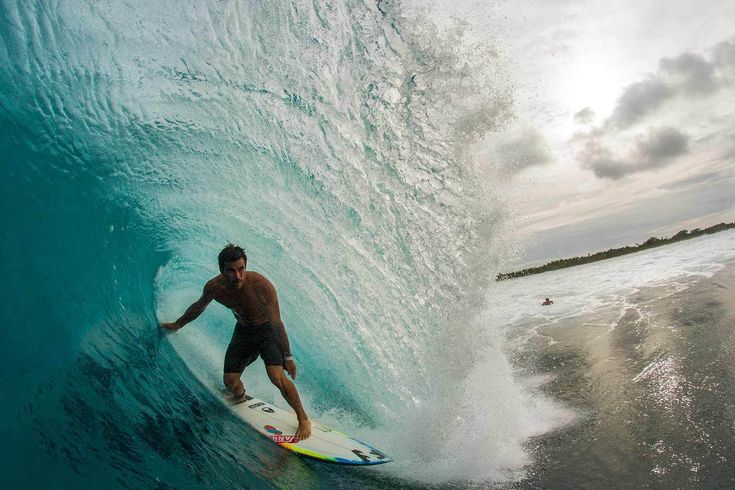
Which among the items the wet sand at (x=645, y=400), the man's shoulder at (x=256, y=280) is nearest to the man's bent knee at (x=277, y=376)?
the man's shoulder at (x=256, y=280)

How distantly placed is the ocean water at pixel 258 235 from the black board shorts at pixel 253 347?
1.98ft

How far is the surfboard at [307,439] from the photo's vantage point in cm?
425

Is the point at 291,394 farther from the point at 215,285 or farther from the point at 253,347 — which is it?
the point at 215,285

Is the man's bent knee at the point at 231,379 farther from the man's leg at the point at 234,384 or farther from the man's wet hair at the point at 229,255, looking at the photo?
the man's wet hair at the point at 229,255

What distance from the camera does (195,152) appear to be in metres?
6.39

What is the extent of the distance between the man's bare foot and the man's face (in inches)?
58.4

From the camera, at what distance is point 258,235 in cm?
685

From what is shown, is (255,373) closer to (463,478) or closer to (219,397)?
(219,397)

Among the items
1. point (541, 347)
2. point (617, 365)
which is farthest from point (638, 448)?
point (541, 347)

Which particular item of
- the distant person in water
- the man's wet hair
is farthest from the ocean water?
the man's wet hair

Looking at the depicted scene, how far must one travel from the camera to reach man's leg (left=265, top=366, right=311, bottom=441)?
4.42 metres

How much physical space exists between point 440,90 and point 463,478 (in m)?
4.97

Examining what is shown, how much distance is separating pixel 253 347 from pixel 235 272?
0.96m

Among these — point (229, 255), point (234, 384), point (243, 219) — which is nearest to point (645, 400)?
point (234, 384)
